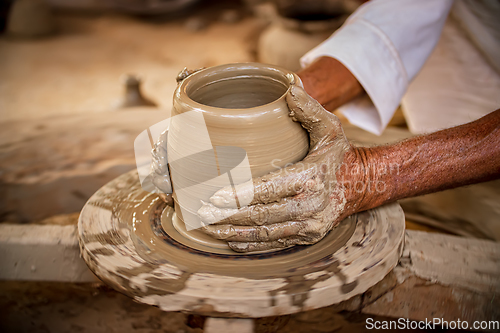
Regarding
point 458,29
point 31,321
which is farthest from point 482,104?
point 31,321

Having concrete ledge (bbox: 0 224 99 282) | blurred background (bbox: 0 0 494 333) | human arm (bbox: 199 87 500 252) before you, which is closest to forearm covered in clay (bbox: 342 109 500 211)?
human arm (bbox: 199 87 500 252)

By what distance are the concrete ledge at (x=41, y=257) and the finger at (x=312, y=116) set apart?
864mm

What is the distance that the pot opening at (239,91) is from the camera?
134 cm

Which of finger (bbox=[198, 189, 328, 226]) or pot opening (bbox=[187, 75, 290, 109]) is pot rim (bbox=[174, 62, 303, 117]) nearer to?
pot opening (bbox=[187, 75, 290, 109])

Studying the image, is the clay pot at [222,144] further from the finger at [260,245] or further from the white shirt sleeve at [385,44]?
the white shirt sleeve at [385,44]

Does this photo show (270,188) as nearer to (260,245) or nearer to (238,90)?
(260,245)

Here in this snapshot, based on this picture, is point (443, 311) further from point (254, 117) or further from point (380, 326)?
point (254, 117)

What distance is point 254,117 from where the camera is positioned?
1.12 meters

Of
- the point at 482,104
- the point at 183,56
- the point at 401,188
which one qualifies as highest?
the point at 401,188

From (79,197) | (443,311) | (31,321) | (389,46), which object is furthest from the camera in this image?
(79,197)

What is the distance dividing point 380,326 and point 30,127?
6.89ft

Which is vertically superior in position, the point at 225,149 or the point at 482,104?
the point at 225,149

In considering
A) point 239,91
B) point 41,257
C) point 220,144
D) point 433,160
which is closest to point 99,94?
point 41,257

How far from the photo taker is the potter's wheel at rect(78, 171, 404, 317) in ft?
3.43
